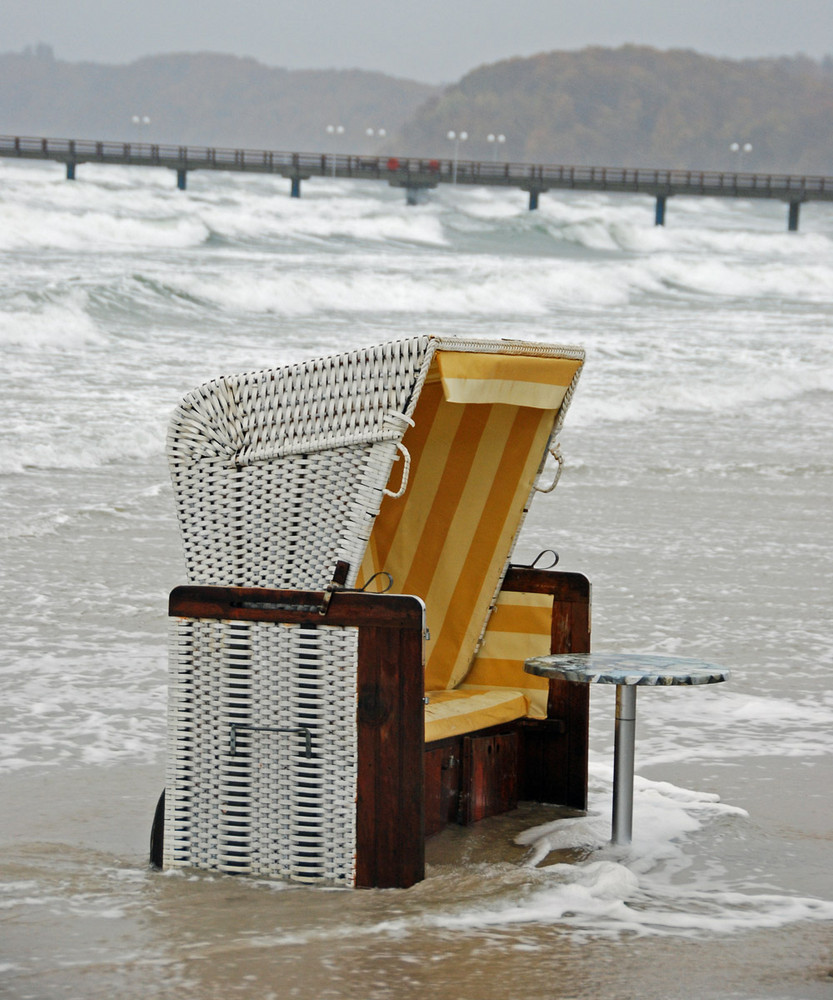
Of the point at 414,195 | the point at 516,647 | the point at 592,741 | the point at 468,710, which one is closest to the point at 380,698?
the point at 468,710

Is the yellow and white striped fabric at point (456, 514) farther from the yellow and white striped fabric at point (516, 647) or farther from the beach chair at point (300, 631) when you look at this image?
the beach chair at point (300, 631)

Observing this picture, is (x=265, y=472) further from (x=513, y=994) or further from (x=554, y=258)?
(x=554, y=258)

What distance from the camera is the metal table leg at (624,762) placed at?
11.2 ft

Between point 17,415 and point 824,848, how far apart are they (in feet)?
32.8

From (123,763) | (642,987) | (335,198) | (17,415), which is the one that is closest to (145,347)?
(17,415)

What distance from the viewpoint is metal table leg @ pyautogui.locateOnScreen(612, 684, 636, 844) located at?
11.2 ft

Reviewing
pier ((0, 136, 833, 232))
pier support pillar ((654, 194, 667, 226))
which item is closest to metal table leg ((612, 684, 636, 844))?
pier ((0, 136, 833, 232))

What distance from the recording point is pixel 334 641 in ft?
10.3

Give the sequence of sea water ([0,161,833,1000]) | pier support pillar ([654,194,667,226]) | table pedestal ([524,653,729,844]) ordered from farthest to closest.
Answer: pier support pillar ([654,194,667,226])
table pedestal ([524,653,729,844])
sea water ([0,161,833,1000])

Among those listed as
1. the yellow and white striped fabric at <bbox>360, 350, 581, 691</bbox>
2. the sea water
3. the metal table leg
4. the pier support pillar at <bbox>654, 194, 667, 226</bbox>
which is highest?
the pier support pillar at <bbox>654, 194, 667, 226</bbox>

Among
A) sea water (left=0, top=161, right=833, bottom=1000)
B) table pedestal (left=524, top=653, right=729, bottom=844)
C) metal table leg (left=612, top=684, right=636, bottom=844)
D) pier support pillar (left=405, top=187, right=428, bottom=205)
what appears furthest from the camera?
pier support pillar (left=405, top=187, right=428, bottom=205)

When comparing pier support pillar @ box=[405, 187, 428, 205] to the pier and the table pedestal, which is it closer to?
the pier

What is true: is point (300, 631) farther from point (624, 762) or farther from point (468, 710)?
point (624, 762)

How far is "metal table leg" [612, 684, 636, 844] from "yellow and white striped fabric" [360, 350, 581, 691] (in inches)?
25.7
